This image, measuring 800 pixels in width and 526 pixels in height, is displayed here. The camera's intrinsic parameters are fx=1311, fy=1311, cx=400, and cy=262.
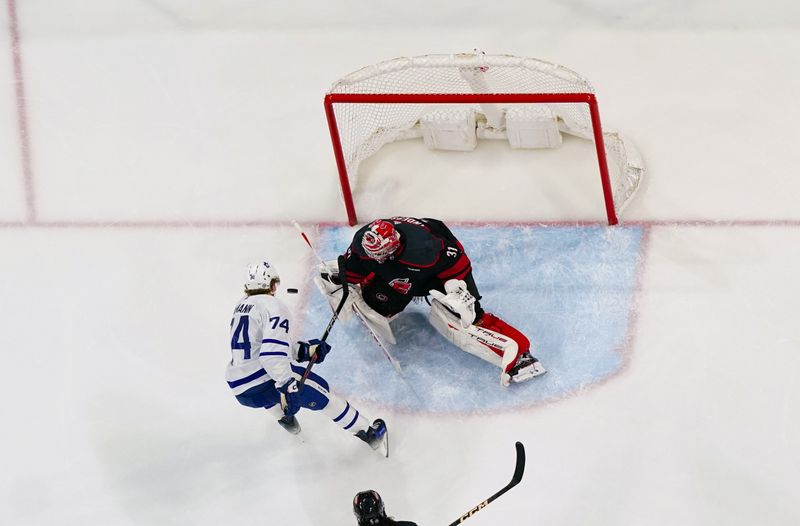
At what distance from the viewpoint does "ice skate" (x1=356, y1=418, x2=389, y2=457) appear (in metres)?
5.40

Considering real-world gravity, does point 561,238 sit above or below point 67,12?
Result: below

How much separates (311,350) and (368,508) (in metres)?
0.85

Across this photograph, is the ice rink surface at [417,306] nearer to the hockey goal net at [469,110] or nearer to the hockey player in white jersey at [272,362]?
the hockey goal net at [469,110]

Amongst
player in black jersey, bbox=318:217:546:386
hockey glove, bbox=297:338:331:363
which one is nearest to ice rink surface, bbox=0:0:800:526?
player in black jersey, bbox=318:217:546:386

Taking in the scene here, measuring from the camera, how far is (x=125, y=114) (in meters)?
6.95

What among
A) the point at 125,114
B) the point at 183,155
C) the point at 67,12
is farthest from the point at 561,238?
the point at 67,12

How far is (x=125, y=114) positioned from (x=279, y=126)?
2.84 feet

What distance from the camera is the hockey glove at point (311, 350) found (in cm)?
517

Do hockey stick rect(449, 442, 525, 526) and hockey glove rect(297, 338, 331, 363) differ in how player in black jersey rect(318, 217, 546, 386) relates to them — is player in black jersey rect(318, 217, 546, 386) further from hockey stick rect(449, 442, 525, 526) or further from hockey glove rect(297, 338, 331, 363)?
hockey stick rect(449, 442, 525, 526)

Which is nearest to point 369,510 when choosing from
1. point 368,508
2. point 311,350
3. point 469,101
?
point 368,508

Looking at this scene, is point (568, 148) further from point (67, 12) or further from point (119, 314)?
point (67, 12)

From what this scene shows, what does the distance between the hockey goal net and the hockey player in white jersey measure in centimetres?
106

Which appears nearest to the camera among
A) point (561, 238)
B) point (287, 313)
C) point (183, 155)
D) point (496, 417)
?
point (287, 313)

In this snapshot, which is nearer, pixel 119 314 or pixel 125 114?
pixel 119 314
